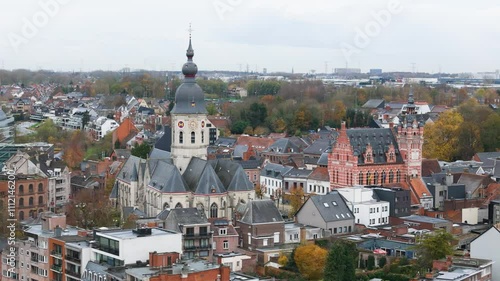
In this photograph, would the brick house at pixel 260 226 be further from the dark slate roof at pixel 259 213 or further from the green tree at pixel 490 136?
the green tree at pixel 490 136

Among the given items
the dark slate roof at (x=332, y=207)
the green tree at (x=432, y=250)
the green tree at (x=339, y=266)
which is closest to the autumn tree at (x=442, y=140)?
the dark slate roof at (x=332, y=207)

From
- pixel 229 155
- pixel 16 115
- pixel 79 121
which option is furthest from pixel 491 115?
pixel 16 115

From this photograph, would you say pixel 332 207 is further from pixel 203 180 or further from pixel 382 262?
pixel 203 180

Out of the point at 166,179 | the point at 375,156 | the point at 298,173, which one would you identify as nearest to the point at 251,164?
the point at 298,173

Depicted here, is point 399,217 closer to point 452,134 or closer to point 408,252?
point 408,252

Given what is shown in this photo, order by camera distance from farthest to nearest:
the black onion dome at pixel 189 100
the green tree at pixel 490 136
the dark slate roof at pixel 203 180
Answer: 1. the green tree at pixel 490 136
2. the black onion dome at pixel 189 100
3. the dark slate roof at pixel 203 180

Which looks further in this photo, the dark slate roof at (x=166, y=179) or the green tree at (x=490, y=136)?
the green tree at (x=490, y=136)
